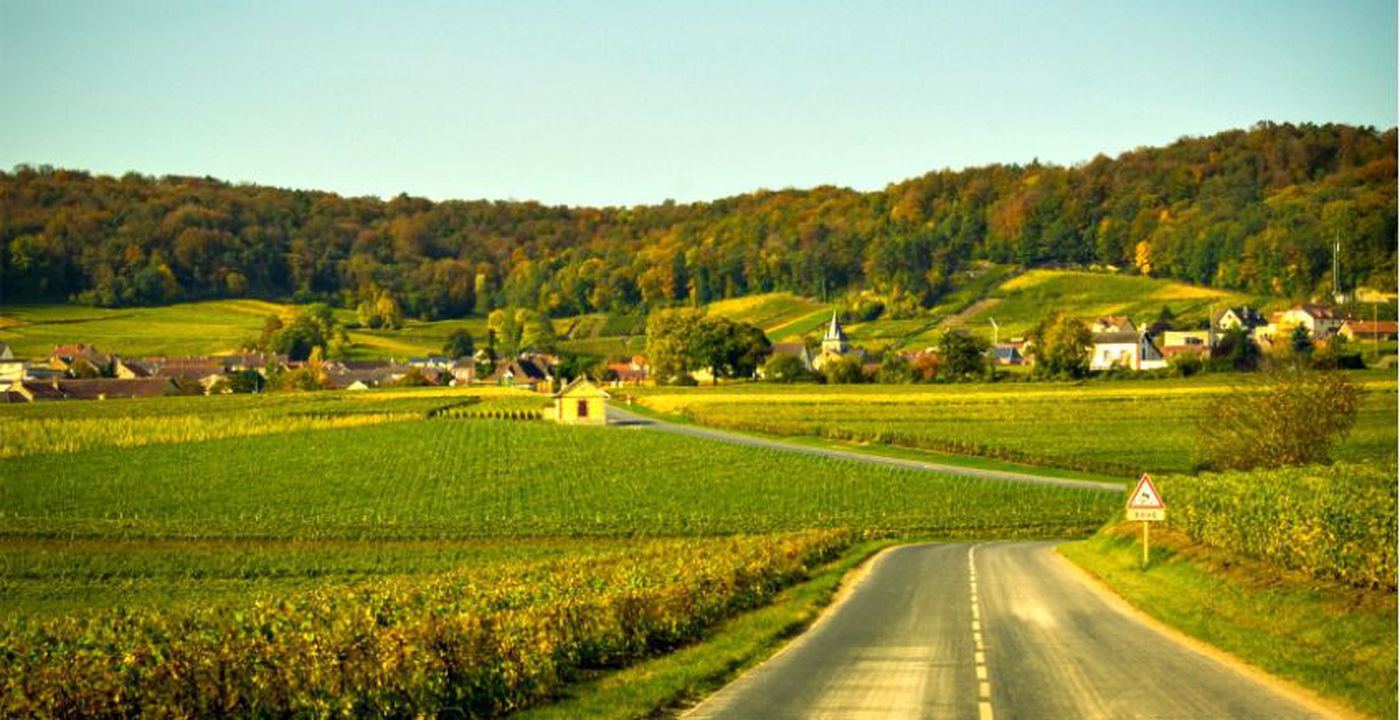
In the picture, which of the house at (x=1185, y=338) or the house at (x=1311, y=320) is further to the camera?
the house at (x=1185, y=338)

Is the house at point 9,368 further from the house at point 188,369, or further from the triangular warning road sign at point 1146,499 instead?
the triangular warning road sign at point 1146,499

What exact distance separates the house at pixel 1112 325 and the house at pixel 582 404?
83.2 metres

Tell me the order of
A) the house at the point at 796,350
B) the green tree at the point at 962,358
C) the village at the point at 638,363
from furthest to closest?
the house at the point at 796,350 < the green tree at the point at 962,358 < the village at the point at 638,363

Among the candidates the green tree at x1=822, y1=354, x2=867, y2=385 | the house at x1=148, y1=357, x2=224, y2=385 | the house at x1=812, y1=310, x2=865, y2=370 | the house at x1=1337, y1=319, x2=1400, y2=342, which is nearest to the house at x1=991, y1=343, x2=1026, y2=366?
the house at x1=812, y1=310, x2=865, y2=370

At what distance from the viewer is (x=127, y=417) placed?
296 ft

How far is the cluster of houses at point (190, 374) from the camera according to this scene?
12644 cm

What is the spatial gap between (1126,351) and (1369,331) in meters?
24.8

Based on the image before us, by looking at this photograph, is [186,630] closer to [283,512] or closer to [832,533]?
[832,533]

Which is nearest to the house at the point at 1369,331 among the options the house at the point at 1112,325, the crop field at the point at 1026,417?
the house at the point at 1112,325

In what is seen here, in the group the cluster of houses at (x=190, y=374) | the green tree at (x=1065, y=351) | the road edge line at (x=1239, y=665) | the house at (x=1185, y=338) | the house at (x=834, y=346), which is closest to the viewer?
the road edge line at (x=1239, y=665)

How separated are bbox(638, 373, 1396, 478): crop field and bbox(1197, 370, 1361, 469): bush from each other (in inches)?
478

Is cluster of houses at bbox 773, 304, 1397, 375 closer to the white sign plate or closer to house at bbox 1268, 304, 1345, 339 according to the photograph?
house at bbox 1268, 304, 1345, 339

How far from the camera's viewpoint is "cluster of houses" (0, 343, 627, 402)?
415 ft

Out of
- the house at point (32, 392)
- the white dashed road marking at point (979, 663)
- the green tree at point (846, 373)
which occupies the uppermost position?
the green tree at point (846, 373)
